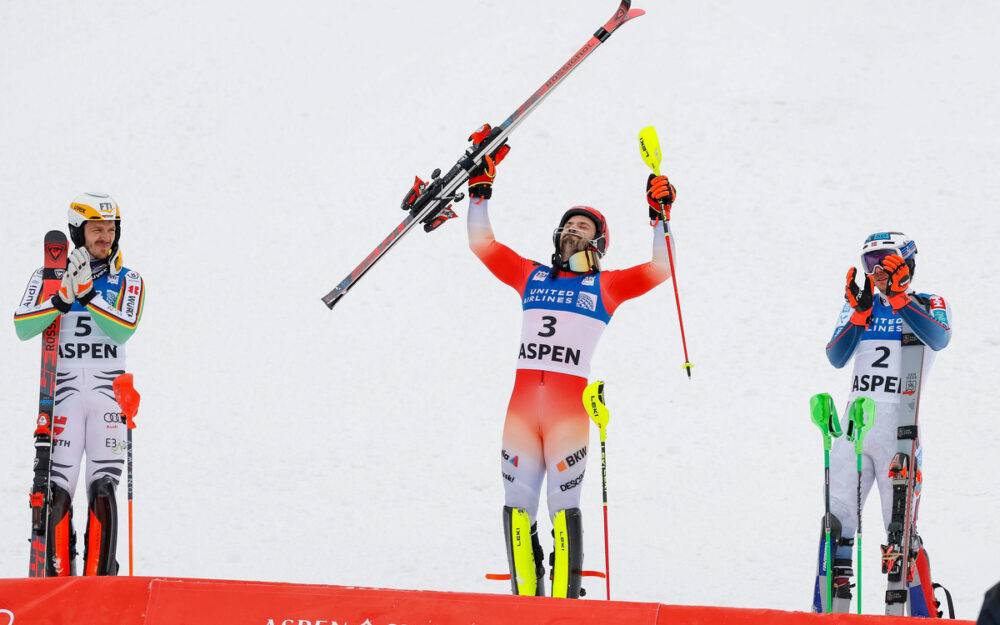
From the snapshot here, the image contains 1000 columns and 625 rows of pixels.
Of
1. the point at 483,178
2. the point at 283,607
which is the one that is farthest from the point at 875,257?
the point at 283,607

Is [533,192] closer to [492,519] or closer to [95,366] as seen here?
[492,519]

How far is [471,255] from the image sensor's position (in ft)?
50.8

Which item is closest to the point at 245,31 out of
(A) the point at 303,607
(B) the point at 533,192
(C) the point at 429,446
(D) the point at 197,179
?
(D) the point at 197,179

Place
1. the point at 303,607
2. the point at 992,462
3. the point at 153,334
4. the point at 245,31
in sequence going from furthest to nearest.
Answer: the point at 245,31 < the point at 153,334 < the point at 992,462 < the point at 303,607

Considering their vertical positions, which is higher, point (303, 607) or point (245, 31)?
point (245, 31)

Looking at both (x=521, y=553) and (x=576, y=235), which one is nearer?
(x=521, y=553)

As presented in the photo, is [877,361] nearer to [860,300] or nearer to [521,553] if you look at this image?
[860,300]

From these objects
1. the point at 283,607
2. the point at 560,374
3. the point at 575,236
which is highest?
the point at 575,236

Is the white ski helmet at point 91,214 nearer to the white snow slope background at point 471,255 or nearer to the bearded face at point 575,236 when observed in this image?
the bearded face at point 575,236

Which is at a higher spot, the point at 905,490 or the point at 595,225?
the point at 595,225

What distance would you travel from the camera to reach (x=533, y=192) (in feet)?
53.3

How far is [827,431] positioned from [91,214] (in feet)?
13.1

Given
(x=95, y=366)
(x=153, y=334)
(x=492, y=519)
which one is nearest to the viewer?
(x=95, y=366)

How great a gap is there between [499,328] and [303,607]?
8.84 m
